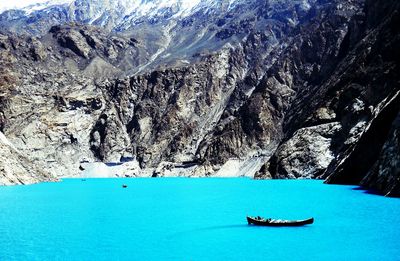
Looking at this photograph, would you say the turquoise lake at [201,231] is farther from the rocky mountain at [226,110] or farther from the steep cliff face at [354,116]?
the rocky mountain at [226,110]

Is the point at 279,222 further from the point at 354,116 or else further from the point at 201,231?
the point at 354,116

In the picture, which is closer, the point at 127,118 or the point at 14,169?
the point at 14,169

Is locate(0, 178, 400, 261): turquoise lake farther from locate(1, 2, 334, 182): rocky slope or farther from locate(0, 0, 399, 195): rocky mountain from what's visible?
locate(1, 2, 334, 182): rocky slope

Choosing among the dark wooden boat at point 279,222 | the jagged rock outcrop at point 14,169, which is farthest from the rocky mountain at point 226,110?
the dark wooden boat at point 279,222

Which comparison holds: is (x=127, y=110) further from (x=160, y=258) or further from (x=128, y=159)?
(x=160, y=258)

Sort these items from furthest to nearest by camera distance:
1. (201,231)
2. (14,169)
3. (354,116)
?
(14,169)
(354,116)
(201,231)

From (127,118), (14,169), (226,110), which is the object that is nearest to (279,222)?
(14,169)

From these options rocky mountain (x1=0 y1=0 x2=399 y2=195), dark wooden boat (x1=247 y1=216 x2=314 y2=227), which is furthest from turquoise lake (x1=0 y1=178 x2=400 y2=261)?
rocky mountain (x1=0 y1=0 x2=399 y2=195)
